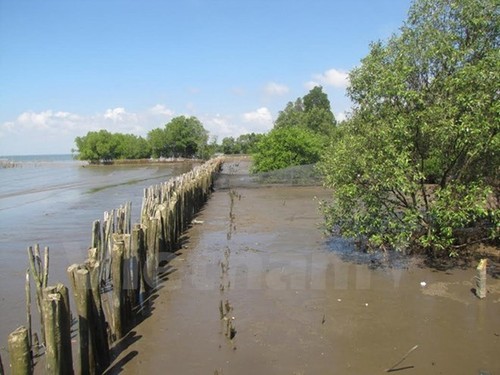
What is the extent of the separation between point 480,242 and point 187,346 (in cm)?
709

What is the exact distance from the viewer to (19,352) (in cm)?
414

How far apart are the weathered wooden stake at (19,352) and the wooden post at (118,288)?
2.25m

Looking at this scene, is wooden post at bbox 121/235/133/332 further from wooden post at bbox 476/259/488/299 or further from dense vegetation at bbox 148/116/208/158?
dense vegetation at bbox 148/116/208/158

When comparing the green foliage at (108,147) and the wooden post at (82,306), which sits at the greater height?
the green foliage at (108,147)

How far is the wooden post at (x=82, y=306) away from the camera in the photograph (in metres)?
5.23

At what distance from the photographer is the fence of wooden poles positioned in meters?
4.67

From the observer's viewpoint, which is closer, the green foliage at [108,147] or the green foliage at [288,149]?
the green foliage at [288,149]

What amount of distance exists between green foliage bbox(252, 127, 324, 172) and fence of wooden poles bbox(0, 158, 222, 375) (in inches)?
743

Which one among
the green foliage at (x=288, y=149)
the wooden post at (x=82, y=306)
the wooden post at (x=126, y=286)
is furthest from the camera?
the green foliage at (x=288, y=149)

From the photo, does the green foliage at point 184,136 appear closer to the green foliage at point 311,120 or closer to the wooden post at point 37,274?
the green foliage at point 311,120

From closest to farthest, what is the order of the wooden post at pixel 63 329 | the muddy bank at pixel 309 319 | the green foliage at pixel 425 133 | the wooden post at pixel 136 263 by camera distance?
the wooden post at pixel 63 329 → the muddy bank at pixel 309 319 → the wooden post at pixel 136 263 → the green foliage at pixel 425 133

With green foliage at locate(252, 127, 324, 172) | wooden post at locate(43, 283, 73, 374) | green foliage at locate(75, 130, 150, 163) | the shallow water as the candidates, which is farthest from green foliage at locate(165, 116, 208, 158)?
wooden post at locate(43, 283, 73, 374)

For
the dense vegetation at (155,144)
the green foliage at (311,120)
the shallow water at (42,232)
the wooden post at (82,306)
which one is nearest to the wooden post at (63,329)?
the wooden post at (82,306)

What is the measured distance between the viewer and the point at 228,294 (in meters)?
8.16
